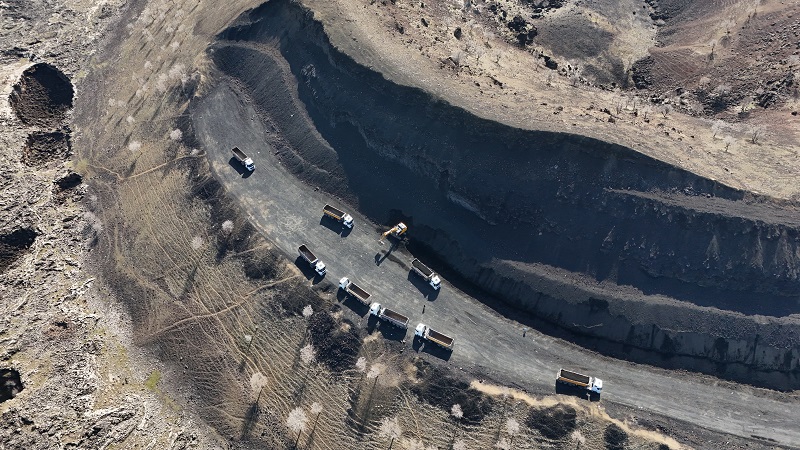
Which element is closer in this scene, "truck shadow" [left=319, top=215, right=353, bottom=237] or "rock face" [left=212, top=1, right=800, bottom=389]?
"rock face" [left=212, top=1, right=800, bottom=389]

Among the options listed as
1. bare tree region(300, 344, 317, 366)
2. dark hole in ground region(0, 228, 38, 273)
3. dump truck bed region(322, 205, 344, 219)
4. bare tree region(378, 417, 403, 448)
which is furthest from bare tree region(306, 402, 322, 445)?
dark hole in ground region(0, 228, 38, 273)

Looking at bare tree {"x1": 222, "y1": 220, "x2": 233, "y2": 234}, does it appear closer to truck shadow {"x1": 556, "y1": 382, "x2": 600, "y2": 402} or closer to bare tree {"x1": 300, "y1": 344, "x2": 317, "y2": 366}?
bare tree {"x1": 300, "y1": 344, "x2": 317, "y2": 366}

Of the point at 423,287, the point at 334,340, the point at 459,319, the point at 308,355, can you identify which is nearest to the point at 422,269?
the point at 423,287

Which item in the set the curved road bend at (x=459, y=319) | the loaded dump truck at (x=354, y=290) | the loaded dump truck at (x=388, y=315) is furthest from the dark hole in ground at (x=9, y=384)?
the loaded dump truck at (x=388, y=315)

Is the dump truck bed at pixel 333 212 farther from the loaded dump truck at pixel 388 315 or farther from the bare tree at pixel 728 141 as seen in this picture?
the bare tree at pixel 728 141

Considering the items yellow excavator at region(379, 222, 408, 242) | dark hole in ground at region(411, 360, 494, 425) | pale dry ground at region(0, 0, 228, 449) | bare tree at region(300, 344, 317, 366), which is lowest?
pale dry ground at region(0, 0, 228, 449)

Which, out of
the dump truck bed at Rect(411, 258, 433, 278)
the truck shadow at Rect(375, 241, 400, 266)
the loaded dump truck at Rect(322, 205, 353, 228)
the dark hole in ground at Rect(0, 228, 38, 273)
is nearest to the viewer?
the dump truck bed at Rect(411, 258, 433, 278)
